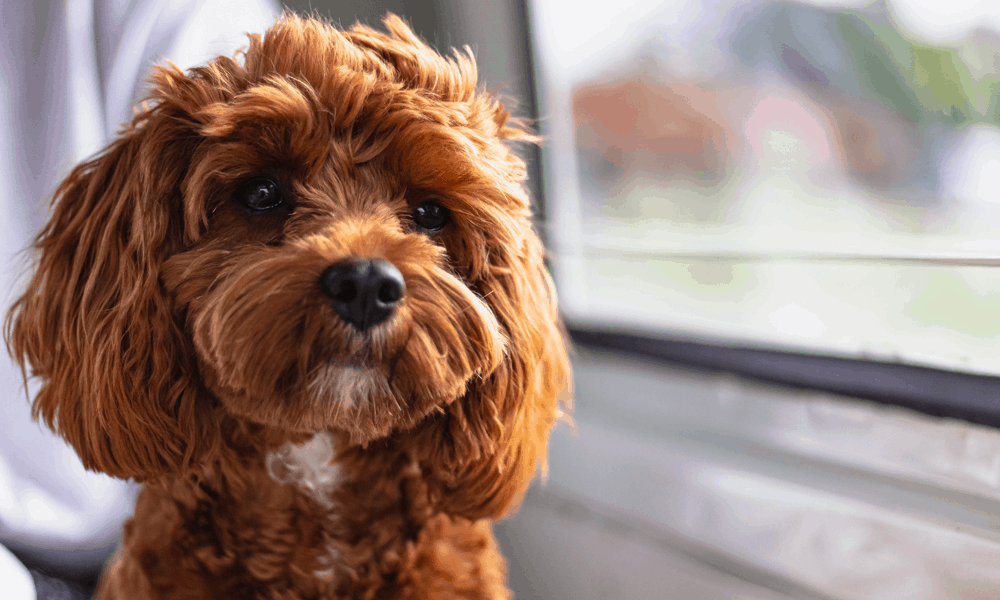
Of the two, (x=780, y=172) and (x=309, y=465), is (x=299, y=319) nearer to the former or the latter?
(x=309, y=465)

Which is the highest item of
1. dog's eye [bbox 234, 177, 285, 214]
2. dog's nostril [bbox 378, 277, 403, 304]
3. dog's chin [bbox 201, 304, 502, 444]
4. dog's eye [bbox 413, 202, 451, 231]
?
dog's eye [bbox 234, 177, 285, 214]

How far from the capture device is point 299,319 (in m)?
0.64

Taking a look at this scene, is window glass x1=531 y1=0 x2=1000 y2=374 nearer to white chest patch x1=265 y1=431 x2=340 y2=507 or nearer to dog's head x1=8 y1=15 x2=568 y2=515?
dog's head x1=8 y1=15 x2=568 y2=515

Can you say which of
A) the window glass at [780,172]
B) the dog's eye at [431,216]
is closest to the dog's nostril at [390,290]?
the dog's eye at [431,216]

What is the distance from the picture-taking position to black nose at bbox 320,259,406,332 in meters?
0.63

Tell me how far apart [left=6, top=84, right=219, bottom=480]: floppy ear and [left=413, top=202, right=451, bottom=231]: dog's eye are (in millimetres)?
247

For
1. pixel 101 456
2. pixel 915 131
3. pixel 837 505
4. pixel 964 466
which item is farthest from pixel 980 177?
pixel 101 456

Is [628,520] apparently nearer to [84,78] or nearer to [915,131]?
[915,131]

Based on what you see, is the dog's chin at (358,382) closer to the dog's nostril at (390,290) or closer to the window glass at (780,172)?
the dog's nostril at (390,290)

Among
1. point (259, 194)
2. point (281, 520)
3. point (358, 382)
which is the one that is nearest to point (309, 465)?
point (281, 520)

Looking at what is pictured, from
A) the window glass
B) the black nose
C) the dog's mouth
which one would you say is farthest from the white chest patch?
the window glass

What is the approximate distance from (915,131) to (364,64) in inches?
31.9

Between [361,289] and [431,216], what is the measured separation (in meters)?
0.19

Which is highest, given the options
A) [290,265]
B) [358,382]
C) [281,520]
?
[290,265]
